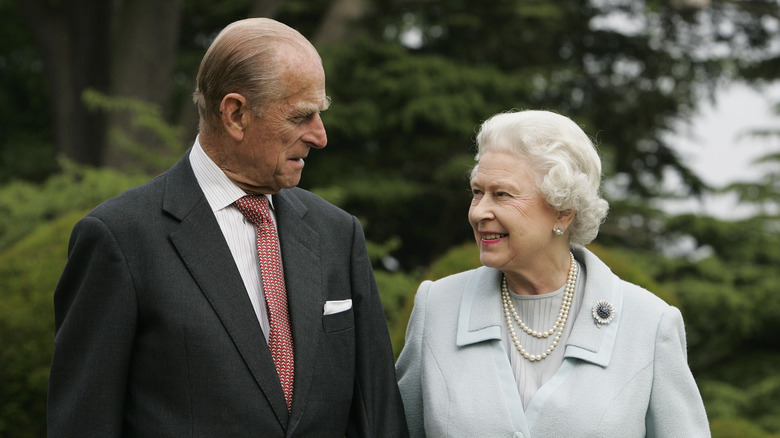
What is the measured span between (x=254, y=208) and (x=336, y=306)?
391 millimetres

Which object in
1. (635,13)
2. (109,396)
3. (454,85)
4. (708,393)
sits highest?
(635,13)

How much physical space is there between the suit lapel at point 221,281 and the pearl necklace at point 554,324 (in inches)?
32.7

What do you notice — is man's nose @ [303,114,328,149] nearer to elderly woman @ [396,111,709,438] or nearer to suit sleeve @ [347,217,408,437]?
suit sleeve @ [347,217,408,437]

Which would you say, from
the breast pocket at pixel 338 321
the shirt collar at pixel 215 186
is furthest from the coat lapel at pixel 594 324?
the shirt collar at pixel 215 186

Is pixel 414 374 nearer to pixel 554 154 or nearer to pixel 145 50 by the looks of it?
pixel 554 154

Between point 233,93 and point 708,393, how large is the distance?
24.8ft

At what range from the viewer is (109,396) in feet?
8.02

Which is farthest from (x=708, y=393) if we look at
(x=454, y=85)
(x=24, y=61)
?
(x=24, y=61)

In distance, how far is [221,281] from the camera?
260 centimetres

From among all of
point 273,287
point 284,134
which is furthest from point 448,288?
point 284,134

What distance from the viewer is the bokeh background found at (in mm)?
9500

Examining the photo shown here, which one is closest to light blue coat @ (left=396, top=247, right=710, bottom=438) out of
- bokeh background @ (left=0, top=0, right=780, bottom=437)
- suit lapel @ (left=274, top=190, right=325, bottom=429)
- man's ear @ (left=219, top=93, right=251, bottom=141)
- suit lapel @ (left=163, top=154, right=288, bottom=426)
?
suit lapel @ (left=274, top=190, right=325, bottom=429)

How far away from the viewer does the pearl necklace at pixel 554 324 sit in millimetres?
2959

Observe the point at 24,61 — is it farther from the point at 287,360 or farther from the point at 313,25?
the point at 287,360
